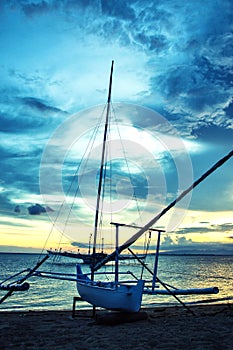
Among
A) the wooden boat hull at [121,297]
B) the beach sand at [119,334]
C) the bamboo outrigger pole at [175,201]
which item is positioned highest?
the bamboo outrigger pole at [175,201]

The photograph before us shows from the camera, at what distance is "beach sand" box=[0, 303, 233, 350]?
13.0 meters

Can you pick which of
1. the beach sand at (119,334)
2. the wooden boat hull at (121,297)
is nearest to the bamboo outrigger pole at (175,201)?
the wooden boat hull at (121,297)

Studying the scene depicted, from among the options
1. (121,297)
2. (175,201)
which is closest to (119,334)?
(121,297)

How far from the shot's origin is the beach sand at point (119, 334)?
13.0 meters

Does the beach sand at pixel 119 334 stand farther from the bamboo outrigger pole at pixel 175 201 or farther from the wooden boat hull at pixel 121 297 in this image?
the bamboo outrigger pole at pixel 175 201

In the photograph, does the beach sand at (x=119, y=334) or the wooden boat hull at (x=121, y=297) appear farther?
the wooden boat hull at (x=121, y=297)

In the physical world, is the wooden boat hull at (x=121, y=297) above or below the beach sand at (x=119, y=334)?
above

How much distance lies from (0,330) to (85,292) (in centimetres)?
522

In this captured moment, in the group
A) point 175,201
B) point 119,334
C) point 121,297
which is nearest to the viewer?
point 119,334

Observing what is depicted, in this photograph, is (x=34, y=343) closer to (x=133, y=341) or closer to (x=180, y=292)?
(x=133, y=341)

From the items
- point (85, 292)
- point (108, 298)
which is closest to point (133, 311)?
point (108, 298)

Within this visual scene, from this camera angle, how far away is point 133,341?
13.6 metres

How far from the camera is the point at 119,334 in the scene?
14.8 m

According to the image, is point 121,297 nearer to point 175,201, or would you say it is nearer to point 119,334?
point 119,334
